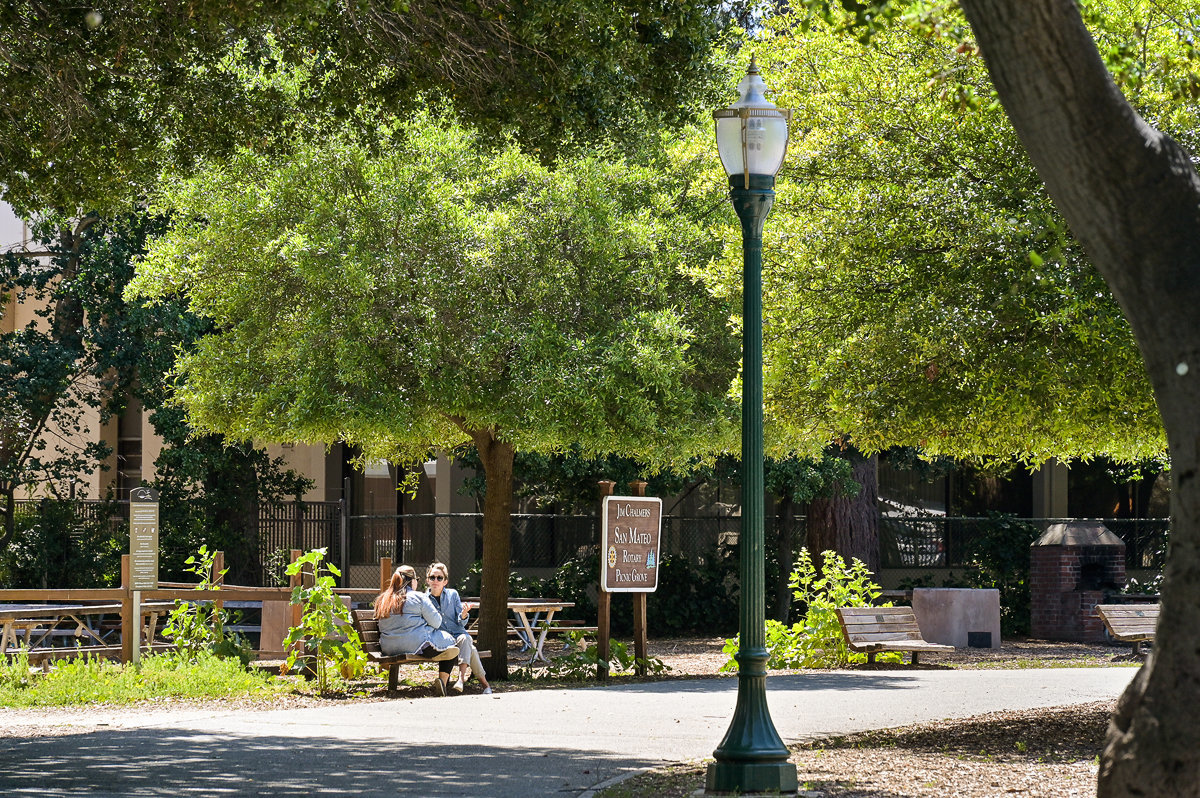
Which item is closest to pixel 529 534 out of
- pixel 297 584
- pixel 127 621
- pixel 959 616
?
pixel 959 616

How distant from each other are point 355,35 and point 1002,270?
487 cm

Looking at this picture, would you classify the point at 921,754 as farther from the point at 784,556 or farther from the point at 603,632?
the point at 784,556

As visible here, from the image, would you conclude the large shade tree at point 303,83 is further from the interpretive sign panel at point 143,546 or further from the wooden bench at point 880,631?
the wooden bench at point 880,631

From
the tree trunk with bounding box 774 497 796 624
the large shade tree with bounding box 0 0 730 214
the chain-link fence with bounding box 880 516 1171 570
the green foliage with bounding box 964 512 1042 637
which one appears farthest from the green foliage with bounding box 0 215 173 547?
the green foliage with bounding box 964 512 1042 637

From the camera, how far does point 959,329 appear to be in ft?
30.9

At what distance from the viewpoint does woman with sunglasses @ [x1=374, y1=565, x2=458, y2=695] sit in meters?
13.5

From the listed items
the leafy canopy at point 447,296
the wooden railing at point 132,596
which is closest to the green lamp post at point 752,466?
the leafy canopy at point 447,296

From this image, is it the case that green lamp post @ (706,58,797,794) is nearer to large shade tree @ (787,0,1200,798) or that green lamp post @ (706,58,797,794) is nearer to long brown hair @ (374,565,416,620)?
large shade tree @ (787,0,1200,798)

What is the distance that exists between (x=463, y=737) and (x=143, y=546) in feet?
20.5

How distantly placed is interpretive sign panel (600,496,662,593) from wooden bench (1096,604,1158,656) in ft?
20.8

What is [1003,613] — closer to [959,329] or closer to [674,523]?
[674,523]

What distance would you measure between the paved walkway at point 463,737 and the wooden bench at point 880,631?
1320mm

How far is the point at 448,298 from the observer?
44.8 ft

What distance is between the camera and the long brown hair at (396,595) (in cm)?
1352
